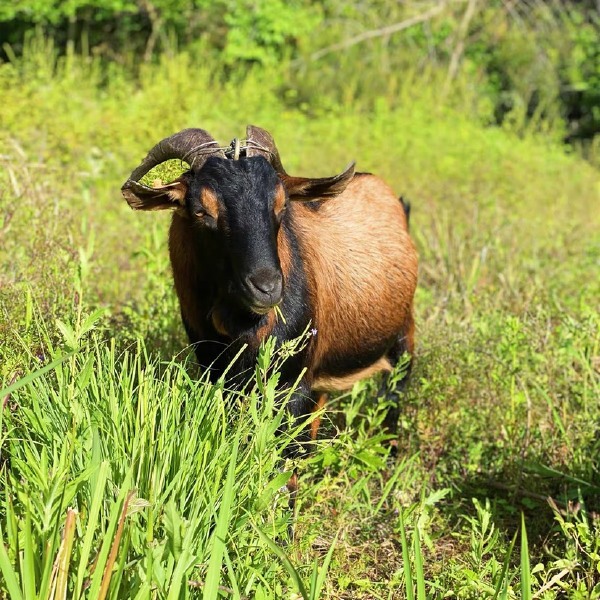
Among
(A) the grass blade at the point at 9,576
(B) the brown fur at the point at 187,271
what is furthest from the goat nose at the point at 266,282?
(A) the grass blade at the point at 9,576

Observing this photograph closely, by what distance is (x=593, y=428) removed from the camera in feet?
15.4

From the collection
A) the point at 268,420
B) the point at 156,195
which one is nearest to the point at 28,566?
the point at 268,420

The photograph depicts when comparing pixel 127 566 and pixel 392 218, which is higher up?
pixel 392 218

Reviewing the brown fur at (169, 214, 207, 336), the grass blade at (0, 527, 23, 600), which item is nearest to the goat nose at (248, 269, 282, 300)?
the brown fur at (169, 214, 207, 336)

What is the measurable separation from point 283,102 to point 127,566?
12.1m

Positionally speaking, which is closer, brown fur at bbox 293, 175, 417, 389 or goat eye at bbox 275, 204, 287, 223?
goat eye at bbox 275, 204, 287, 223

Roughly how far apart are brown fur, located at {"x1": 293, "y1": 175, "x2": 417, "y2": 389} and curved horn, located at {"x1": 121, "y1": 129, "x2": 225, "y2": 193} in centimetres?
70

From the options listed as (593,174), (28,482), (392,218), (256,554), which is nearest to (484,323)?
(392,218)

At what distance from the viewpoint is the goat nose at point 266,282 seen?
370 cm

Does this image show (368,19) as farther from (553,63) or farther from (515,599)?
(515,599)

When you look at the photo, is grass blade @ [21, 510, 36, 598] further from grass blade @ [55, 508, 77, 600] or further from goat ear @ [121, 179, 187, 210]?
goat ear @ [121, 179, 187, 210]

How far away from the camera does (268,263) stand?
3740 mm

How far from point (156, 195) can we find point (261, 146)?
1.90 ft

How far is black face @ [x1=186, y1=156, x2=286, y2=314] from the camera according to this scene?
3.72 meters
